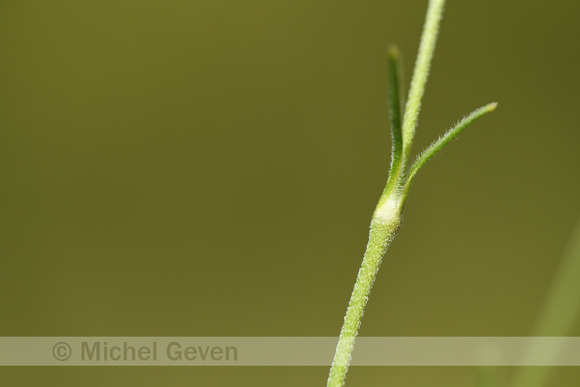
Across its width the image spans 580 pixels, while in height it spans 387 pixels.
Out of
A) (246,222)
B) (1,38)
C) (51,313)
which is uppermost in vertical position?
(1,38)

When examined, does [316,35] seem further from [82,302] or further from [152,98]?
[82,302]

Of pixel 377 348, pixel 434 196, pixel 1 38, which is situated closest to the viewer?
pixel 377 348

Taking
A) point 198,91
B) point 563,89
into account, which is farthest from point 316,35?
point 563,89

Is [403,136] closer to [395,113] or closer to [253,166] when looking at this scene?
[395,113]

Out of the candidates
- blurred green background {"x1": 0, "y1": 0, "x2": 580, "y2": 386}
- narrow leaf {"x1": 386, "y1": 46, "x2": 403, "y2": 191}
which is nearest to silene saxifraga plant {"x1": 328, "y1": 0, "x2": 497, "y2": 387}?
narrow leaf {"x1": 386, "y1": 46, "x2": 403, "y2": 191}

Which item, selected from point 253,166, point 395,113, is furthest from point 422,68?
point 253,166

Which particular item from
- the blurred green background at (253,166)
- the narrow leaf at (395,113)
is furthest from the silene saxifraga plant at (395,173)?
the blurred green background at (253,166)
